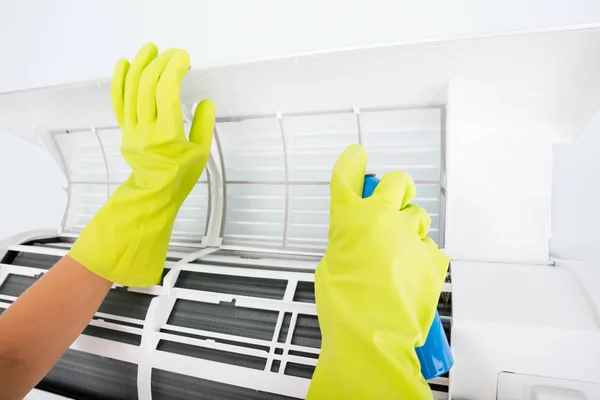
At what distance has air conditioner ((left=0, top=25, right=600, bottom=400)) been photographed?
0.62 meters

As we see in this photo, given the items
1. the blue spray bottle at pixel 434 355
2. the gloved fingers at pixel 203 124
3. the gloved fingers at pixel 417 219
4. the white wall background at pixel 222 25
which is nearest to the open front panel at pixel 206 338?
the blue spray bottle at pixel 434 355

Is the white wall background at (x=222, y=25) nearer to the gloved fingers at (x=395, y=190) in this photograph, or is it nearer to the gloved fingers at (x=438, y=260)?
the gloved fingers at (x=395, y=190)

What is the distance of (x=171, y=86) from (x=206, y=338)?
632 mm

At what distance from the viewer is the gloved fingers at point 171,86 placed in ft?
2.63

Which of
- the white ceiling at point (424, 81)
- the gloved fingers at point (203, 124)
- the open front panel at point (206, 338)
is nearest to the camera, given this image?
the white ceiling at point (424, 81)

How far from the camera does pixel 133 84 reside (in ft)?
2.76

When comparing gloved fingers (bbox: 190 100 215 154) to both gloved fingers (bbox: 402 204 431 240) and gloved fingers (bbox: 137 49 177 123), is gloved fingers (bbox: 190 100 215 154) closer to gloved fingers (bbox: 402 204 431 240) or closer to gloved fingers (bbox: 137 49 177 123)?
gloved fingers (bbox: 137 49 177 123)

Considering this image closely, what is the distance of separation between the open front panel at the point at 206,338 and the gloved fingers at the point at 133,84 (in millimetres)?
416

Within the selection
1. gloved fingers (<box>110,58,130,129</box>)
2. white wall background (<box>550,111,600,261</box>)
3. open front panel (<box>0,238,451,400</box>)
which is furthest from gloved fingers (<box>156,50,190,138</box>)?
white wall background (<box>550,111,600,261</box>)

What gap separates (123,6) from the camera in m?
1.55

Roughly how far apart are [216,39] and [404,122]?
33.2 inches

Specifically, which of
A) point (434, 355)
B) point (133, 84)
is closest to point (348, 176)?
point (434, 355)

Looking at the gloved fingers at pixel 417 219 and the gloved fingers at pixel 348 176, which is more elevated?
the gloved fingers at pixel 348 176

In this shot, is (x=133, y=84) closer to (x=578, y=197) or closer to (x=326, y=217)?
(x=326, y=217)
